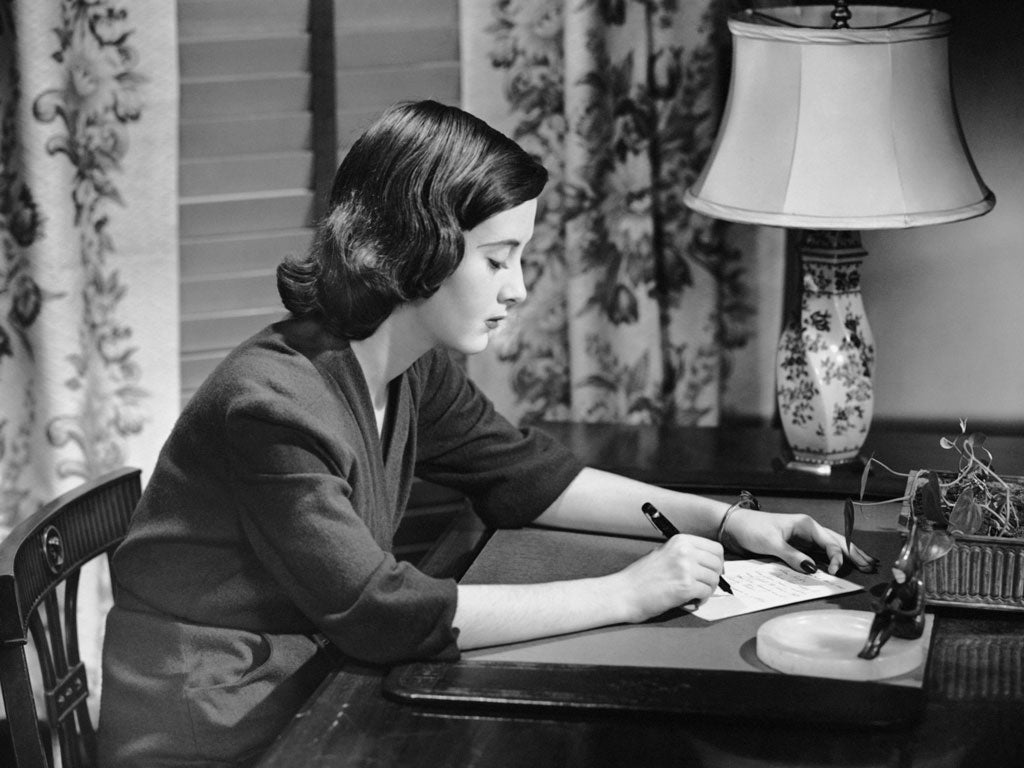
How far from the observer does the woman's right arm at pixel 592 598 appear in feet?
3.97

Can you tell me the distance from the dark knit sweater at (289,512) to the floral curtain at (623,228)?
637 millimetres

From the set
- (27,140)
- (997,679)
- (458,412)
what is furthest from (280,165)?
(997,679)

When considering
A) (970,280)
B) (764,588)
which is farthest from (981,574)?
(970,280)

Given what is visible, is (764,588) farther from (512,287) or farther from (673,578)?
(512,287)

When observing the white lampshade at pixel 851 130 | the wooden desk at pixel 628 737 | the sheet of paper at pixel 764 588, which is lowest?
the wooden desk at pixel 628 737

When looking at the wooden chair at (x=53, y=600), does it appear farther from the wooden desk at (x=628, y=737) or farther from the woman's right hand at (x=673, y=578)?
the woman's right hand at (x=673, y=578)

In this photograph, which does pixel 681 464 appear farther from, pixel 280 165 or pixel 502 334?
pixel 280 165

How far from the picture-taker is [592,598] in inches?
49.7

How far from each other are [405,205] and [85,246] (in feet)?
3.10

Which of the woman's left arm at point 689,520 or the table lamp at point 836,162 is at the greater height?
the table lamp at point 836,162

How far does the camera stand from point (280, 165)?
223 centimetres

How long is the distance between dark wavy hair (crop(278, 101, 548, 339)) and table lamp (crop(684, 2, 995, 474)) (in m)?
0.45

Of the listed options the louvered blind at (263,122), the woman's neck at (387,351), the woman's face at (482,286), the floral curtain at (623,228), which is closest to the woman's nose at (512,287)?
the woman's face at (482,286)

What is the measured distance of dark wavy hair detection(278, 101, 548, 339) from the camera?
1.32 m
